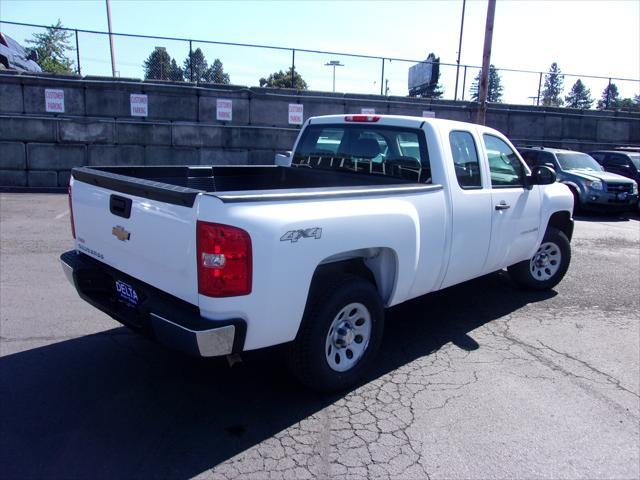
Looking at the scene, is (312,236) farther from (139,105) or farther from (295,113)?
(295,113)

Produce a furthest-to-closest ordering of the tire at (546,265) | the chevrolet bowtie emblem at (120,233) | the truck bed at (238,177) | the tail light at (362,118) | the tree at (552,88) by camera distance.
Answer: the tree at (552,88) → the tire at (546,265) → the tail light at (362,118) → the truck bed at (238,177) → the chevrolet bowtie emblem at (120,233)

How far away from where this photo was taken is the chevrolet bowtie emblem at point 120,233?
3449 millimetres

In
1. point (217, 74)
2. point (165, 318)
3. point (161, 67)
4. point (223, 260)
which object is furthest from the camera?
point (217, 74)

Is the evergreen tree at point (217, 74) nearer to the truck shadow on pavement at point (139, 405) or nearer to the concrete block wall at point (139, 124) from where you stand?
the concrete block wall at point (139, 124)

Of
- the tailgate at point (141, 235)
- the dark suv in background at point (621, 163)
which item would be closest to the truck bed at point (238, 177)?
the tailgate at point (141, 235)

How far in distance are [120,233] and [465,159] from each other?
3.09 meters

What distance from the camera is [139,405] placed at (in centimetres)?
358

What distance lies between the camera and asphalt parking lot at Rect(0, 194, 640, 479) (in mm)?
3061

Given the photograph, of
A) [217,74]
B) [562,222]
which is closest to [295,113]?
[217,74]

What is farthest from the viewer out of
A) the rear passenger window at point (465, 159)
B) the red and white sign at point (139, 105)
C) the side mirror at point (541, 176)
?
the red and white sign at point (139, 105)

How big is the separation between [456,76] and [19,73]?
1457 centimetres

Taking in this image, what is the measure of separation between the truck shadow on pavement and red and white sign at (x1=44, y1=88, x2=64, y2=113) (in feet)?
35.9

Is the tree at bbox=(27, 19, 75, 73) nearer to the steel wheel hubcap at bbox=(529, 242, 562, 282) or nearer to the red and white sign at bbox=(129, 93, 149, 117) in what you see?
the red and white sign at bbox=(129, 93, 149, 117)

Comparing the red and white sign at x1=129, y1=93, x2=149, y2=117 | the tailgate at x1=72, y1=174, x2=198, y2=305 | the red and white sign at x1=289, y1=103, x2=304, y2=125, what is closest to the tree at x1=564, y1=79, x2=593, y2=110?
the red and white sign at x1=289, y1=103, x2=304, y2=125
